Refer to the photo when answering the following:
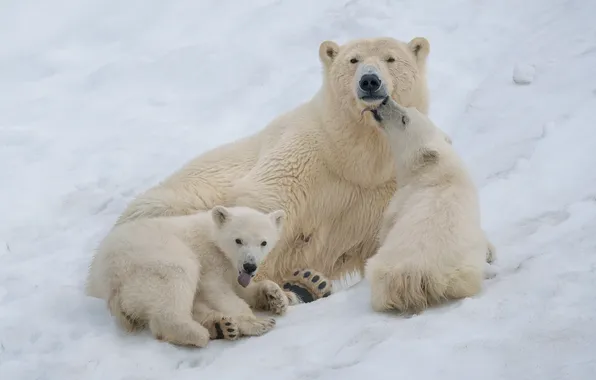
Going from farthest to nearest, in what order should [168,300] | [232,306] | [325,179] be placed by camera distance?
1. [325,179]
2. [232,306]
3. [168,300]

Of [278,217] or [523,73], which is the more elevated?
[523,73]

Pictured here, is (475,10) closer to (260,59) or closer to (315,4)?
(315,4)

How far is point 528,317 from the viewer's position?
395cm

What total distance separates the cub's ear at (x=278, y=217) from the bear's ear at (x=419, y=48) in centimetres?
160

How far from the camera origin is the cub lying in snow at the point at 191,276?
4.57 meters

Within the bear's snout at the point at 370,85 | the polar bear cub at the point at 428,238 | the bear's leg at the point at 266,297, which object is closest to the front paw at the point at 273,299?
the bear's leg at the point at 266,297

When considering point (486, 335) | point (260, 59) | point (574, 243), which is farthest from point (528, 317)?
point (260, 59)

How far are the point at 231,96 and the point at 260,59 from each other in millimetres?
771

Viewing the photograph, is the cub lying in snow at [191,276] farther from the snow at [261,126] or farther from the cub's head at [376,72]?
the cub's head at [376,72]

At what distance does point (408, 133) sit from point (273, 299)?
4.53 feet

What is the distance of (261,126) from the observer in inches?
347

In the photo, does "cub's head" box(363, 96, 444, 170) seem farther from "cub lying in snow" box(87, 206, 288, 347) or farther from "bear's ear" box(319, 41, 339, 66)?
"cub lying in snow" box(87, 206, 288, 347)

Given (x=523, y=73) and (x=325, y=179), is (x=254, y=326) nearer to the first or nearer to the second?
(x=325, y=179)

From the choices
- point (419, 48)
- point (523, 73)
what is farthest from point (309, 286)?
point (523, 73)
